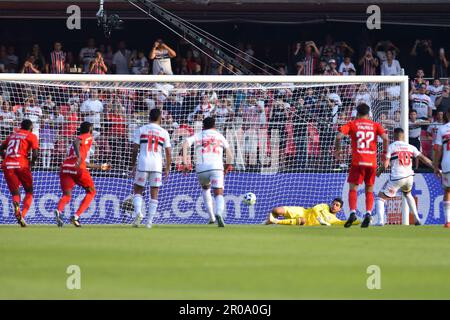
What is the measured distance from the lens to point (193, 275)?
12266 mm

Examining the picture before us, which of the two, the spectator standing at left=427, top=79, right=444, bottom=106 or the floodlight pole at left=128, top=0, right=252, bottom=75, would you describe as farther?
the floodlight pole at left=128, top=0, right=252, bottom=75

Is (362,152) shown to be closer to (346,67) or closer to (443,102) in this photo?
(443,102)

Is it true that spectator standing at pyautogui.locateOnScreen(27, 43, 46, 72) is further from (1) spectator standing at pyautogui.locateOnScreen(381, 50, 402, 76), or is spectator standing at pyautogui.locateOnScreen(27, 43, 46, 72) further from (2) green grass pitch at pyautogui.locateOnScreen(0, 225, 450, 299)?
(2) green grass pitch at pyautogui.locateOnScreen(0, 225, 450, 299)

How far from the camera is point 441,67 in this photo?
33.8m

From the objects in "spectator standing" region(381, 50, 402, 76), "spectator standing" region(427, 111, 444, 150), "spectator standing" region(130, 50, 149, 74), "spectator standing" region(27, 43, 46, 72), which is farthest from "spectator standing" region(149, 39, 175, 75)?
"spectator standing" region(427, 111, 444, 150)

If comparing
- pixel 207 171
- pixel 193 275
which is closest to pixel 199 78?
pixel 207 171

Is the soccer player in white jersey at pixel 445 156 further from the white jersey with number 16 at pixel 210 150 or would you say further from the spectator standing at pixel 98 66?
the spectator standing at pixel 98 66

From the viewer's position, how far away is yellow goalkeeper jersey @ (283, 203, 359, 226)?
2538 centimetres

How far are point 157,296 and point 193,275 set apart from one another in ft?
5.43

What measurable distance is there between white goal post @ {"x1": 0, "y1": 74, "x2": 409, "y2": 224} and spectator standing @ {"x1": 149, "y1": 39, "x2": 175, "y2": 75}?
3668 mm

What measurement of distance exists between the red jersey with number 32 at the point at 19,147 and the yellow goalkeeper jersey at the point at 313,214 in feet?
19.4

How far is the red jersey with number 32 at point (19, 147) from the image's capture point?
22.8 metres

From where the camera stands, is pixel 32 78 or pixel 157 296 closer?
pixel 157 296
